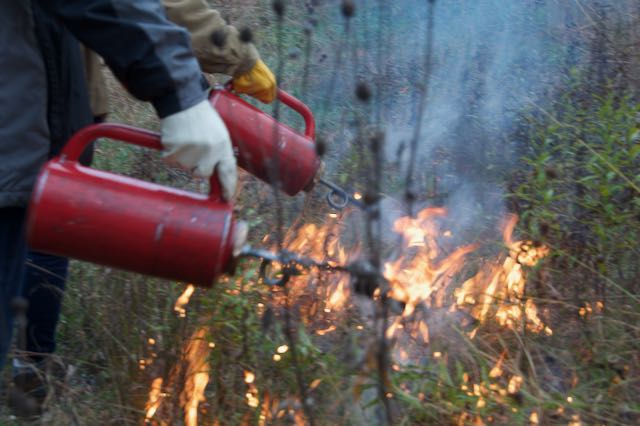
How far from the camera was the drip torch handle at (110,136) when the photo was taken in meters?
2.05

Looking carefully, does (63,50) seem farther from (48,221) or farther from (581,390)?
(581,390)


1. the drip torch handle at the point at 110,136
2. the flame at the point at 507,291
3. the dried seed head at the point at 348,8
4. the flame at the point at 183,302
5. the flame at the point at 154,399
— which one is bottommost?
the flame at the point at 154,399

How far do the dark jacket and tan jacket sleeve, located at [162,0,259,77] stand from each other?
475mm

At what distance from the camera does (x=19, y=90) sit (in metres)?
2.16

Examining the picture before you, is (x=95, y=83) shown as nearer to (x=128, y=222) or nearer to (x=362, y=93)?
(x=128, y=222)

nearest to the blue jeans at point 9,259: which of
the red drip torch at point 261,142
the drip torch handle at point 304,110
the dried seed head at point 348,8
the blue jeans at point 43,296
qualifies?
the blue jeans at point 43,296

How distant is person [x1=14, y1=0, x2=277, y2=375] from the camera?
105 inches

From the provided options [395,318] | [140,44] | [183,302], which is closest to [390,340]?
[395,318]

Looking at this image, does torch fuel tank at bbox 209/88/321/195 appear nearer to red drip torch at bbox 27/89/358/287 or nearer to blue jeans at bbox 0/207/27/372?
red drip torch at bbox 27/89/358/287

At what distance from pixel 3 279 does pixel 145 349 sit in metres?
0.56

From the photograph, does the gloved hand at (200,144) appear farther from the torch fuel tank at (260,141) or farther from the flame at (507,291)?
the flame at (507,291)

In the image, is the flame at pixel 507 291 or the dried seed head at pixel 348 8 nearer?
the dried seed head at pixel 348 8

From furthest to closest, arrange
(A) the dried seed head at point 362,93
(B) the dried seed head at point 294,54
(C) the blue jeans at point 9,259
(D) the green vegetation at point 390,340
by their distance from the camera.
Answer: (B) the dried seed head at point 294,54 → (D) the green vegetation at point 390,340 → (C) the blue jeans at point 9,259 → (A) the dried seed head at point 362,93

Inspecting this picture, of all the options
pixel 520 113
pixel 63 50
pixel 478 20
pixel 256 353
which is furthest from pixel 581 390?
pixel 478 20
